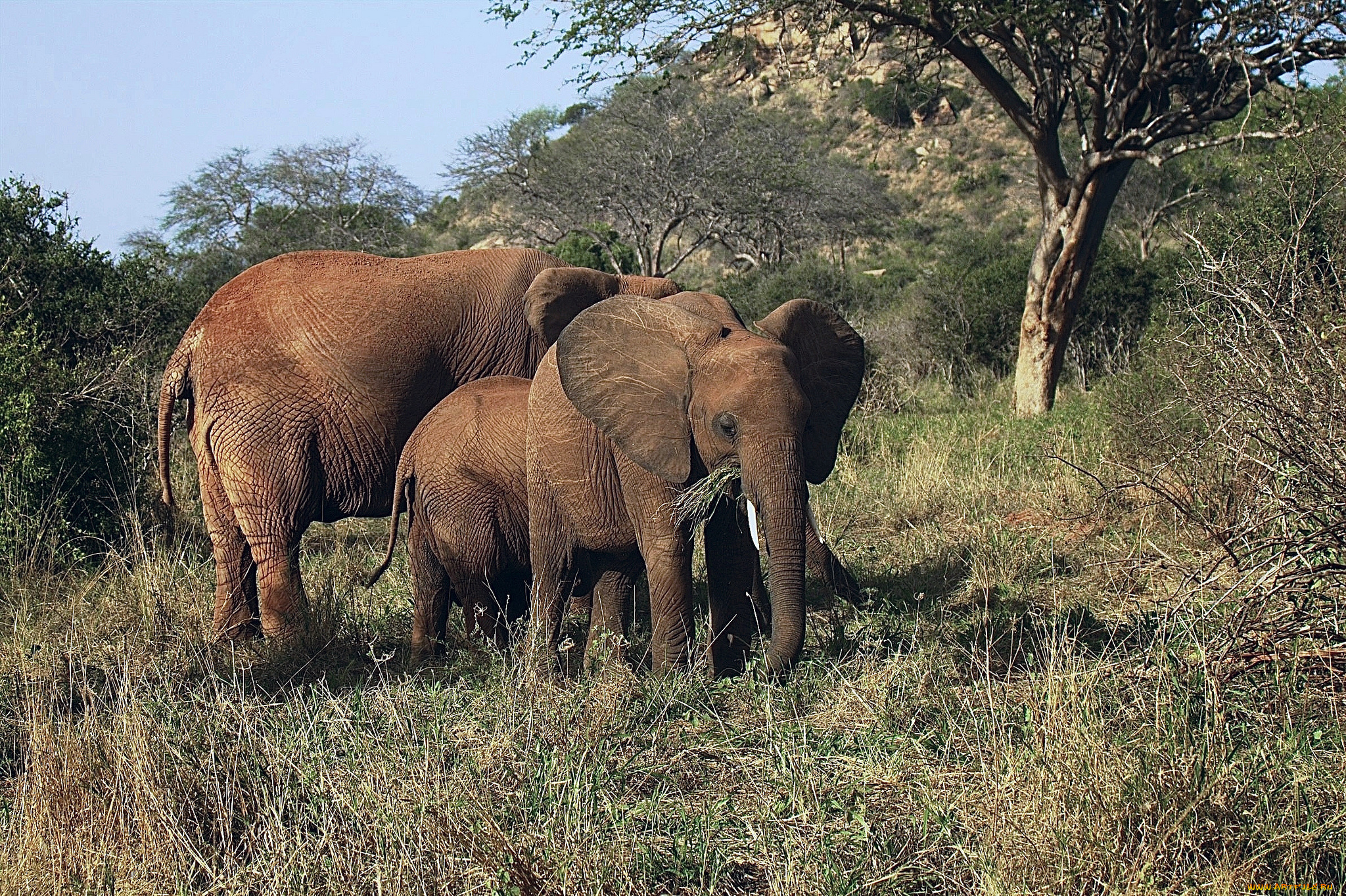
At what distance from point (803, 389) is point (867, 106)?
45.6 m

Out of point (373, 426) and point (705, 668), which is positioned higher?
point (373, 426)

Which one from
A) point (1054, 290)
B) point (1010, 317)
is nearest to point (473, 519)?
point (1054, 290)

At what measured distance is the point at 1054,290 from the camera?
1248cm

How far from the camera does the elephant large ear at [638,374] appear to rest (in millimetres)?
5223

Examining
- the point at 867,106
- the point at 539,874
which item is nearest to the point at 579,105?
the point at 867,106

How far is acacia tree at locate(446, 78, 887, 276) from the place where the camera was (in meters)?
28.5

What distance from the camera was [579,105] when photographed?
5116 centimetres

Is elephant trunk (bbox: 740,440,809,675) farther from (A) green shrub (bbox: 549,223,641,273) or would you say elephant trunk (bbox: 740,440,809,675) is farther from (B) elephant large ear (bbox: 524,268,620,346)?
(A) green shrub (bbox: 549,223,641,273)

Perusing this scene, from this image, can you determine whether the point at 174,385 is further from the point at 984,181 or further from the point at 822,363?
the point at 984,181

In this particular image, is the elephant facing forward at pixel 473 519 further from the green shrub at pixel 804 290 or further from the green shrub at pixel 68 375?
the green shrub at pixel 804 290

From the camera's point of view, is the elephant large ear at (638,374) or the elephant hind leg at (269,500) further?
the elephant hind leg at (269,500)

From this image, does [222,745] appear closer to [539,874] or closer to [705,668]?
[539,874]

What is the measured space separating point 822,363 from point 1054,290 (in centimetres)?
743

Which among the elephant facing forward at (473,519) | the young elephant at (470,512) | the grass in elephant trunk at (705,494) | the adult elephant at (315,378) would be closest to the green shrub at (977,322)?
the adult elephant at (315,378)
